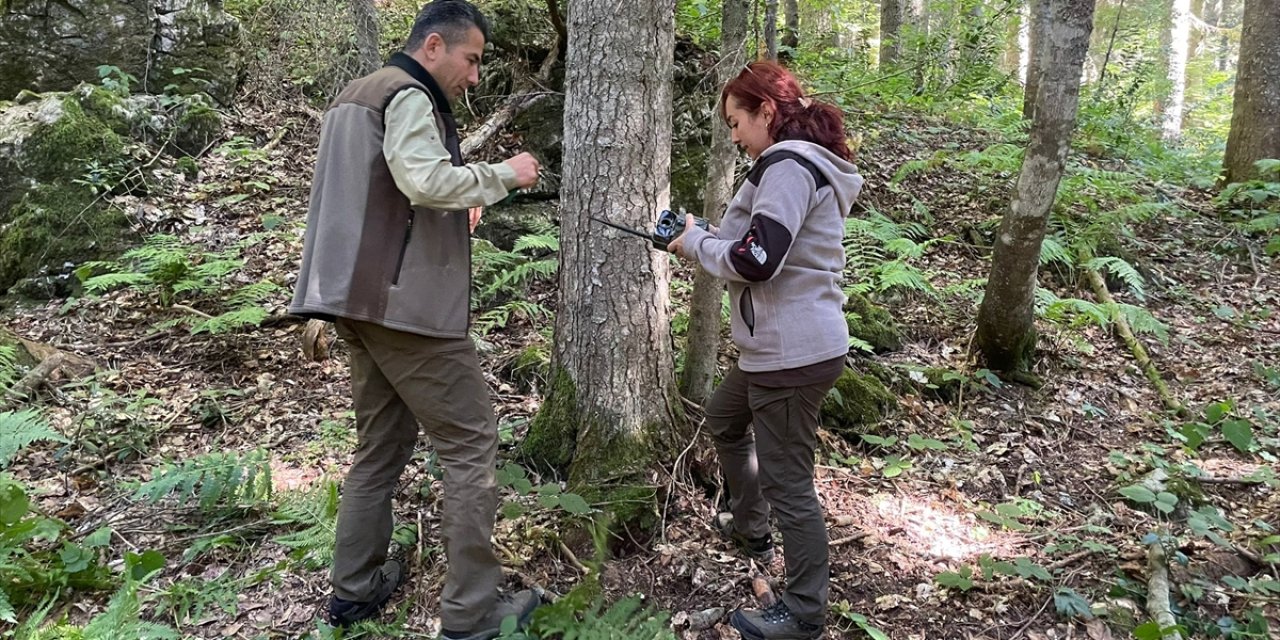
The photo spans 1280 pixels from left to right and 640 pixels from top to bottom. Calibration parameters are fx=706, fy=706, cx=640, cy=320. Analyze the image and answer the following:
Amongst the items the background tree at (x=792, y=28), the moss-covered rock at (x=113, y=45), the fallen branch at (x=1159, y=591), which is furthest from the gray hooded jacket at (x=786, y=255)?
the background tree at (x=792, y=28)

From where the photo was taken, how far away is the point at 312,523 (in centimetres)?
340

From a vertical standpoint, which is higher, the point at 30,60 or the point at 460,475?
the point at 30,60

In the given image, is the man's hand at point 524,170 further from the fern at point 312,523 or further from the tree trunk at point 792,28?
the tree trunk at point 792,28

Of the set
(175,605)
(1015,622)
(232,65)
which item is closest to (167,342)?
(175,605)

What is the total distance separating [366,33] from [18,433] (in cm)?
523

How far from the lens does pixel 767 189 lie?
8.74 ft

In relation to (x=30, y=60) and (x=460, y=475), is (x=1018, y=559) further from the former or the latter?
(x=30, y=60)

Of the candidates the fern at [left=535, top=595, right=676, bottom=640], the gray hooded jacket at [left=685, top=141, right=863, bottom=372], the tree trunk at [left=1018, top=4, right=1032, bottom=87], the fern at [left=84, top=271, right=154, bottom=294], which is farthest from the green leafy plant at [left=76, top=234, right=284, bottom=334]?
the tree trunk at [left=1018, top=4, right=1032, bottom=87]

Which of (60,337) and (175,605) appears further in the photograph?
(60,337)

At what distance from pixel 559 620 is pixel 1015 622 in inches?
77.0

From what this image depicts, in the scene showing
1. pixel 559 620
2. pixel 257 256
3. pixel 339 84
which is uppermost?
pixel 339 84

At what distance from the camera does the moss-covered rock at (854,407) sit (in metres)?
4.43

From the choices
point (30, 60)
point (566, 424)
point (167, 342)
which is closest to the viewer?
point (566, 424)

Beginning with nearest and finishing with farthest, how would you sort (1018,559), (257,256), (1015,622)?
(1015,622)
(1018,559)
(257,256)
